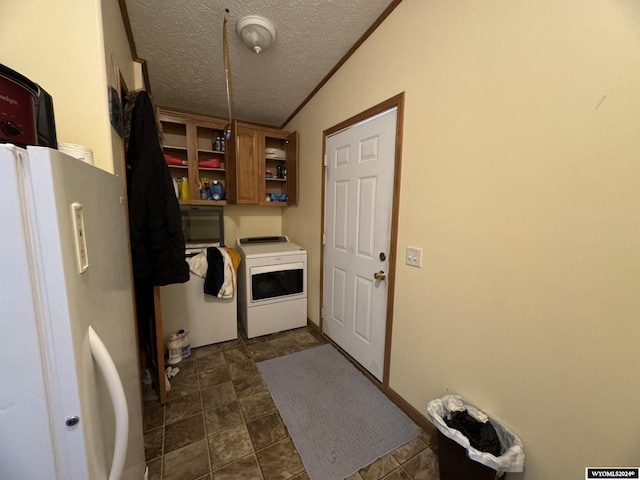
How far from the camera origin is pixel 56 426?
46cm

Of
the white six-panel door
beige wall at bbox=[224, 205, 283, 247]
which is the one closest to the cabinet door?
beige wall at bbox=[224, 205, 283, 247]

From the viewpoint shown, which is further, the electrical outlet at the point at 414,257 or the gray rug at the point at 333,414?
the electrical outlet at the point at 414,257

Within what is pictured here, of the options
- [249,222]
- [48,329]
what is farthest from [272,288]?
[48,329]

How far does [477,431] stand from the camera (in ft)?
3.66

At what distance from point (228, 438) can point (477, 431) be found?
132cm

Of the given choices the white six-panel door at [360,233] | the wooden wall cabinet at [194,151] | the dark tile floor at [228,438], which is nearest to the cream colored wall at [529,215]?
the white six-panel door at [360,233]

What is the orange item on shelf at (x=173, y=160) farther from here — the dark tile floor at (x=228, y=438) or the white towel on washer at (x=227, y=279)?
the dark tile floor at (x=228, y=438)

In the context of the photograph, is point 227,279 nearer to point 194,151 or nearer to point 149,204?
point 149,204

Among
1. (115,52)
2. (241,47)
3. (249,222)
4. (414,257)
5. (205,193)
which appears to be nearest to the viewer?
(115,52)

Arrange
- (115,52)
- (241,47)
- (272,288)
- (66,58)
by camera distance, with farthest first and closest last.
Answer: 1. (272,288)
2. (241,47)
3. (115,52)
4. (66,58)

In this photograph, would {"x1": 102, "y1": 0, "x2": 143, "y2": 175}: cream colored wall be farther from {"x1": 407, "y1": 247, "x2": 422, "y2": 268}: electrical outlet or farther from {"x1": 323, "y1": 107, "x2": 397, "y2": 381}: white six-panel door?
{"x1": 407, "y1": 247, "x2": 422, "y2": 268}: electrical outlet

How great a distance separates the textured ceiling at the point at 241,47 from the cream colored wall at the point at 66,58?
0.73 m

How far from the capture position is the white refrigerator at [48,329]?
404 mm

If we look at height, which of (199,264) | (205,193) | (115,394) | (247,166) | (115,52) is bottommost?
(199,264)
